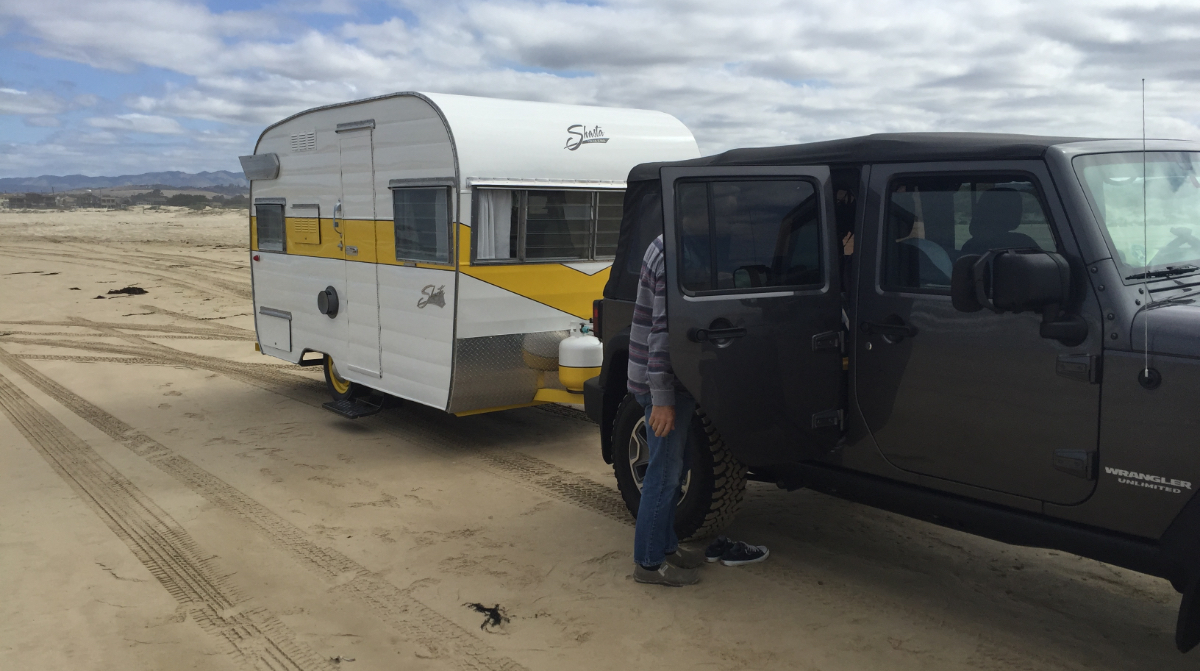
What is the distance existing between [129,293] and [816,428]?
662 inches

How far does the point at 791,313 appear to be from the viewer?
4328 mm

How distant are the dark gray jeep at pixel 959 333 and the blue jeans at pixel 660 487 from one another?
0.28 m

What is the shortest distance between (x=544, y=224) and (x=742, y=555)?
3.27m

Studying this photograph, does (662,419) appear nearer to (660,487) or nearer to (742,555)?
(660,487)

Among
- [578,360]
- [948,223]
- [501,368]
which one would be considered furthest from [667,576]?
[501,368]

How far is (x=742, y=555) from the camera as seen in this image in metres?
4.93

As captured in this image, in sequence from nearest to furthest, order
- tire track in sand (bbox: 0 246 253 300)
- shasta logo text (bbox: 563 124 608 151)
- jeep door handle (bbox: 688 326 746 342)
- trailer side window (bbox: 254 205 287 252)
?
jeep door handle (bbox: 688 326 746 342)
shasta logo text (bbox: 563 124 608 151)
trailer side window (bbox: 254 205 287 252)
tire track in sand (bbox: 0 246 253 300)

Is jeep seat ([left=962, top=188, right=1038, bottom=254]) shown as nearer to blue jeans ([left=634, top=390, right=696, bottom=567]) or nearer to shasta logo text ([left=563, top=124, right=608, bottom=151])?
blue jeans ([left=634, top=390, right=696, bottom=567])

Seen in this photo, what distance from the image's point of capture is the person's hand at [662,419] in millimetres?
4375

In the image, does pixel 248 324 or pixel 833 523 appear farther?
pixel 248 324

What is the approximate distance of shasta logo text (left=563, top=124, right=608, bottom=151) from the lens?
Result: 289 inches


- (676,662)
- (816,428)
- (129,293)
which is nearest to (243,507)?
(676,662)

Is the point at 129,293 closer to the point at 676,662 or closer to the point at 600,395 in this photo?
the point at 600,395

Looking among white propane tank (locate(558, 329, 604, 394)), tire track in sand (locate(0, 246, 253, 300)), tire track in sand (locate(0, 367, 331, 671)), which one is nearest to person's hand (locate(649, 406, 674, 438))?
tire track in sand (locate(0, 367, 331, 671))
